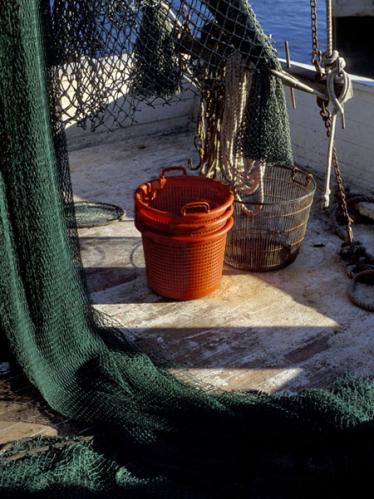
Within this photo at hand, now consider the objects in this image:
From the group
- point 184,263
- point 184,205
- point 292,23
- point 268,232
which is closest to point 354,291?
point 268,232

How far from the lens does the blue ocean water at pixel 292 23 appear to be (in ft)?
66.9

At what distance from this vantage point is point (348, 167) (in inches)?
266

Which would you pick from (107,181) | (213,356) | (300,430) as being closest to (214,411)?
(300,430)

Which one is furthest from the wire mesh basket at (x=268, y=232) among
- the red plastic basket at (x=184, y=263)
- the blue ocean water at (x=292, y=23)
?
the blue ocean water at (x=292, y=23)

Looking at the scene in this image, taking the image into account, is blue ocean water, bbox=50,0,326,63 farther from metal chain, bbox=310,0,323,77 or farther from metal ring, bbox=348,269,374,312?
metal chain, bbox=310,0,323,77

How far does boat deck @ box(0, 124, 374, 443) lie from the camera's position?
3.97 metres

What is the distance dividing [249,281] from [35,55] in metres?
A: 2.58

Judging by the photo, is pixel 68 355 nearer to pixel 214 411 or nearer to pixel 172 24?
pixel 214 411

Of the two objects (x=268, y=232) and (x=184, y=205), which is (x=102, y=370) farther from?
(x=268, y=232)

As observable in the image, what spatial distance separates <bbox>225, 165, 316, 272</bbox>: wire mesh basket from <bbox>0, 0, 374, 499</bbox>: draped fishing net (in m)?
1.11

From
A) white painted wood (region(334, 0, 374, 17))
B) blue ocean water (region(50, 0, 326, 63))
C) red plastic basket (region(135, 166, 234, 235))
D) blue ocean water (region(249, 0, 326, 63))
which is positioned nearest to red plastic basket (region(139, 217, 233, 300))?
red plastic basket (region(135, 166, 234, 235))

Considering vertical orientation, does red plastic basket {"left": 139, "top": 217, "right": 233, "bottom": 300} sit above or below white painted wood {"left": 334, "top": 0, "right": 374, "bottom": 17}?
below

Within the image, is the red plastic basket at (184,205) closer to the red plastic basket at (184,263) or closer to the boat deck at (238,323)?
the red plastic basket at (184,263)

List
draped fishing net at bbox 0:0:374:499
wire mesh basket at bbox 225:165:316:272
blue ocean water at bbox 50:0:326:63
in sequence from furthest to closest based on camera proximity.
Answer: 1. blue ocean water at bbox 50:0:326:63
2. wire mesh basket at bbox 225:165:316:272
3. draped fishing net at bbox 0:0:374:499
